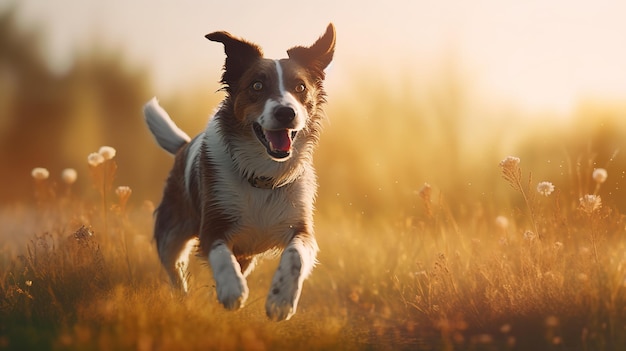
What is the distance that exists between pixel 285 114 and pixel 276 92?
370 millimetres

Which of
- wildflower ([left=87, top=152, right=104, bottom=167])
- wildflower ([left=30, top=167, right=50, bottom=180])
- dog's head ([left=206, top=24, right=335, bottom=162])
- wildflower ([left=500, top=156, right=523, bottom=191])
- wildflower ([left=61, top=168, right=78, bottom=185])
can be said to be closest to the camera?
dog's head ([left=206, top=24, right=335, bottom=162])

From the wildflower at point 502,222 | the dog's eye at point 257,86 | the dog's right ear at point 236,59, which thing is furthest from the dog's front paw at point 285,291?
the wildflower at point 502,222

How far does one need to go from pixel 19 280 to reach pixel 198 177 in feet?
5.54

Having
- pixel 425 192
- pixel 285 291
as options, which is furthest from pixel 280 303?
pixel 425 192

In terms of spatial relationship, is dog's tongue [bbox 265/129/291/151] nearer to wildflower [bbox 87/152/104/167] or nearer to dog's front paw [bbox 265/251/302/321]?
dog's front paw [bbox 265/251/302/321]

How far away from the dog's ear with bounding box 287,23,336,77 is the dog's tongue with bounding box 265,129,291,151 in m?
0.89

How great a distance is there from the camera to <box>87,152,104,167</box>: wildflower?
6656 millimetres

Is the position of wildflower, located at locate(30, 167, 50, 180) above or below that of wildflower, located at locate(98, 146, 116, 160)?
below

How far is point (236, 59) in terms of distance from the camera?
5922 mm

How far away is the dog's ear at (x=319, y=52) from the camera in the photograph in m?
6.10

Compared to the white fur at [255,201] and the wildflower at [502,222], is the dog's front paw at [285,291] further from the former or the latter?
the wildflower at [502,222]

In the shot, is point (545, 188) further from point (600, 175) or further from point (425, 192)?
point (425, 192)

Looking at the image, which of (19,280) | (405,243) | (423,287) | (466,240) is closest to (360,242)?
(405,243)

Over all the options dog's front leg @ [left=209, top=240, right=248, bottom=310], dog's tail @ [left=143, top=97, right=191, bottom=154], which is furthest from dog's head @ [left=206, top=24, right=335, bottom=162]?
dog's tail @ [left=143, top=97, right=191, bottom=154]
